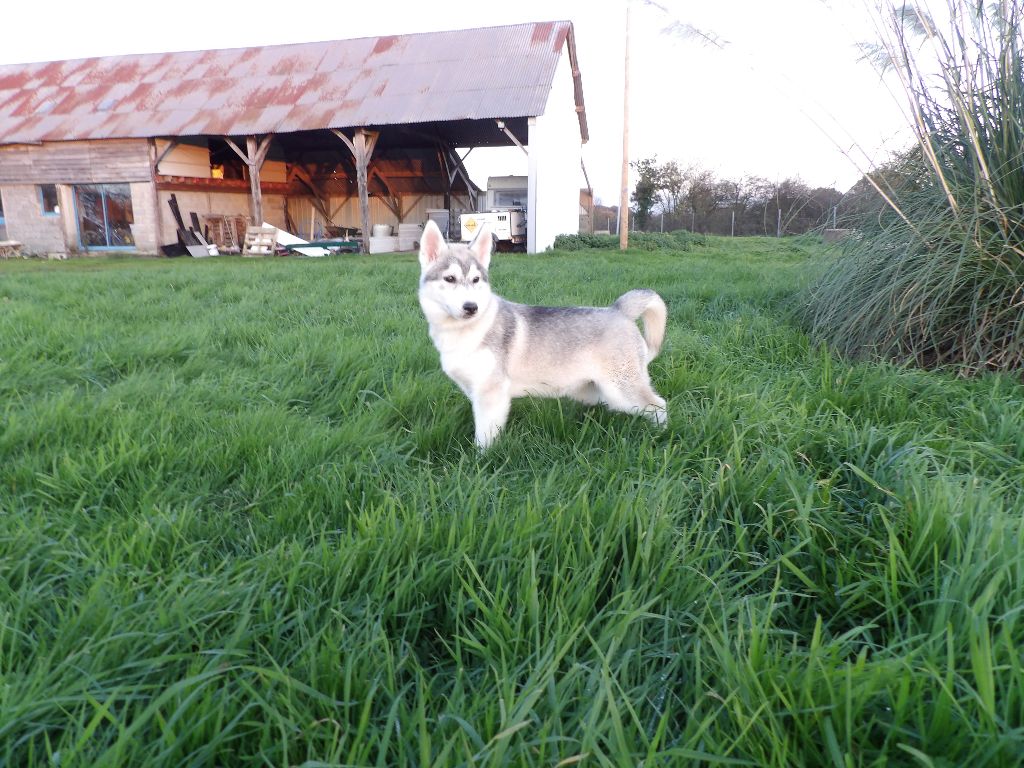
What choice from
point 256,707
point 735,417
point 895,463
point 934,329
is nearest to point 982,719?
point 895,463

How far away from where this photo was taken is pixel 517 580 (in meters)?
1.55

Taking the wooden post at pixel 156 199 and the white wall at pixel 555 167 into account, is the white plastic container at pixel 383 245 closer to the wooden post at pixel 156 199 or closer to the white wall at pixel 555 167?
the white wall at pixel 555 167

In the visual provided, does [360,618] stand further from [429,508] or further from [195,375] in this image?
[195,375]

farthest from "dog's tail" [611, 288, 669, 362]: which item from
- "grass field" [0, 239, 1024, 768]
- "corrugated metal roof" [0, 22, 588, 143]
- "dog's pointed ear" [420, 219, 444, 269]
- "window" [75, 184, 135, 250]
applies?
"window" [75, 184, 135, 250]

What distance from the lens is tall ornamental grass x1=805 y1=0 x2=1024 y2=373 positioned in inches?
132

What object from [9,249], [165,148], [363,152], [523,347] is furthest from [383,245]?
[523,347]

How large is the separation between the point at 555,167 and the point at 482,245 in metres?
16.6

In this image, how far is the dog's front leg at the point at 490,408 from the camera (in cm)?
285

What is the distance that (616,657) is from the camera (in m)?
1.33

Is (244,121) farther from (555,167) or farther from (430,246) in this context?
(430,246)

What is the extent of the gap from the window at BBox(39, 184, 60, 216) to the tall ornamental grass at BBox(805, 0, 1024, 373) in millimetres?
24787

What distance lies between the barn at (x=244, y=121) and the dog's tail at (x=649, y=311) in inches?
526

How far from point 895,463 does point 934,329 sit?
2141mm

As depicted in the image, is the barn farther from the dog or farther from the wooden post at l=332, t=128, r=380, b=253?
the dog
